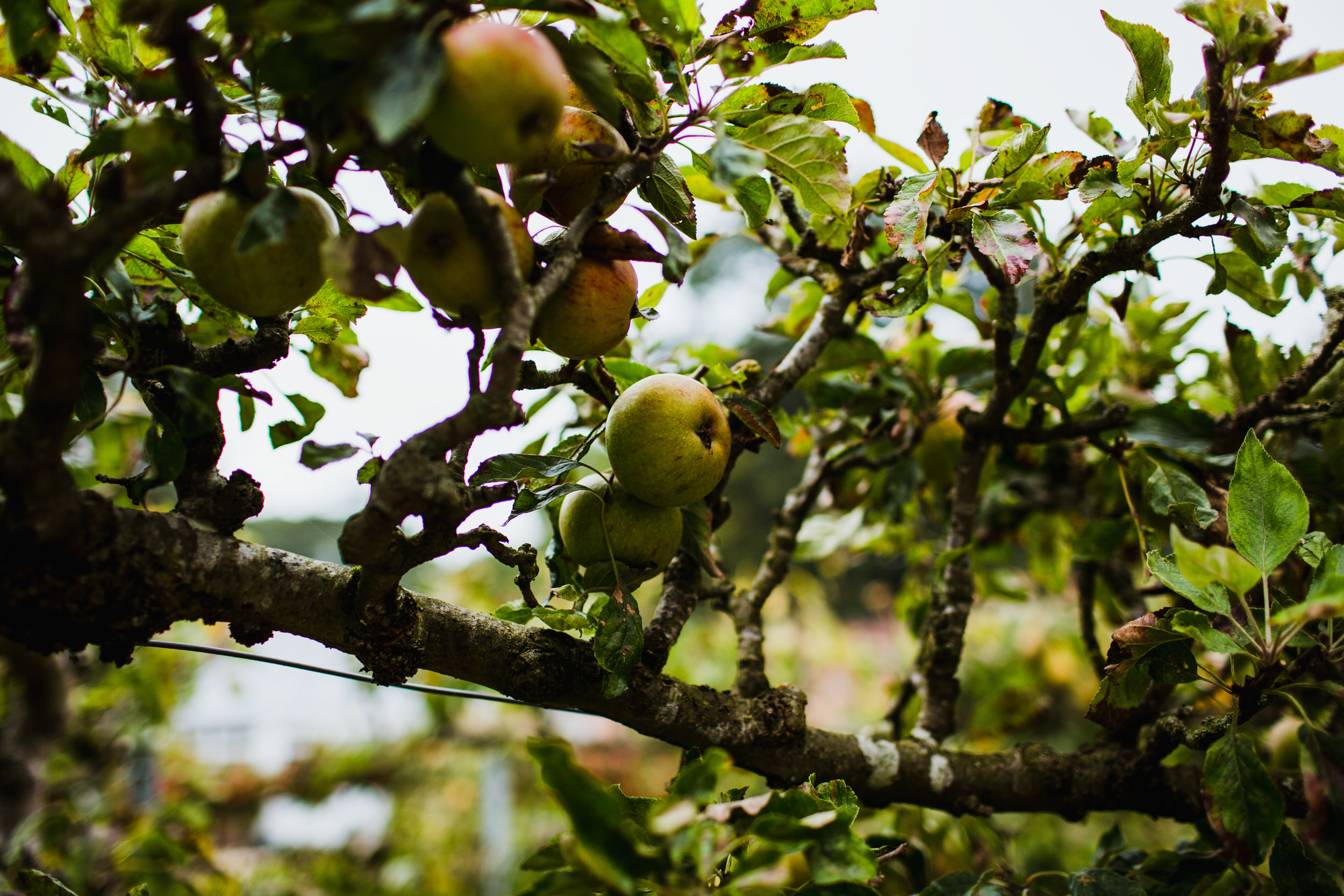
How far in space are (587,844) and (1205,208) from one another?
93cm

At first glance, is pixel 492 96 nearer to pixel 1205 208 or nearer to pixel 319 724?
pixel 1205 208

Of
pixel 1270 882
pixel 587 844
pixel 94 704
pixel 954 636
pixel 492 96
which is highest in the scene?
pixel 492 96

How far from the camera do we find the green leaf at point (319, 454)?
0.63m

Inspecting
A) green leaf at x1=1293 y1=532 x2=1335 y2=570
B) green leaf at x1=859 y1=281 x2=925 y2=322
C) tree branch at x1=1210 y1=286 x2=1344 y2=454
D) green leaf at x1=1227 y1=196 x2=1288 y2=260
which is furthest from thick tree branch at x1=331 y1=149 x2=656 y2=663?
tree branch at x1=1210 y1=286 x2=1344 y2=454

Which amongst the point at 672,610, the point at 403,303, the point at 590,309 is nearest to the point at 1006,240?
the point at 590,309

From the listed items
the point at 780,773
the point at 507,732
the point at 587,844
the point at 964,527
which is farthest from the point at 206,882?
the point at 507,732

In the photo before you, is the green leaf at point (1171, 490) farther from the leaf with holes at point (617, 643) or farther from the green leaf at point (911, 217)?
the leaf with holes at point (617, 643)

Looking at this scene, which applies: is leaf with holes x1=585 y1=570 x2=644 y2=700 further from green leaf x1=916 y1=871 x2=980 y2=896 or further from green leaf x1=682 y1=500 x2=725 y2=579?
green leaf x1=916 y1=871 x2=980 y2=896

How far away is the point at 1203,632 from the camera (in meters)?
0.73

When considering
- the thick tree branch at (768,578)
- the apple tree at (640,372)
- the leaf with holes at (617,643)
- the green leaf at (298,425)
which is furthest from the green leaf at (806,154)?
the thick tree branch at (768,578)

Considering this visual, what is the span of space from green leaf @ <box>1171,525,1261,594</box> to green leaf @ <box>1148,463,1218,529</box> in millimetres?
329

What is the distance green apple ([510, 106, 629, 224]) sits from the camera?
684mm

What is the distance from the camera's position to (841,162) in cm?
73

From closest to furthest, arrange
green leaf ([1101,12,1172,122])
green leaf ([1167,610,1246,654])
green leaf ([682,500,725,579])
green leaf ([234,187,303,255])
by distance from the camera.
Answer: green leaf ([234,187,303,255]) → green leaf ([1167,610,1246,654]) → green leaf ([1101,12,1172,122]) → green leaf ([682,500,725,579])
